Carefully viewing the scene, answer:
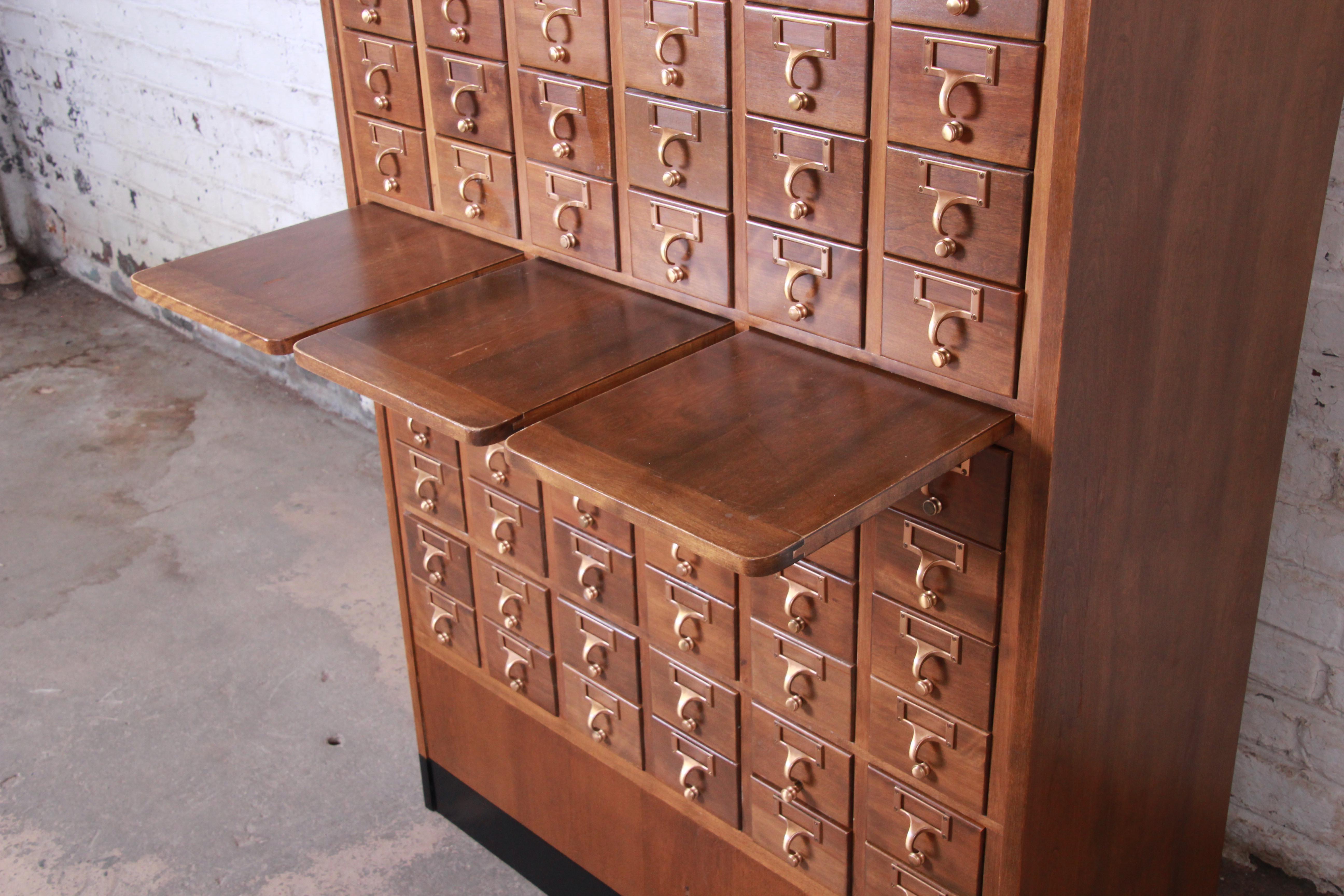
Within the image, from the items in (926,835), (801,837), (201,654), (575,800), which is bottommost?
(201,654)

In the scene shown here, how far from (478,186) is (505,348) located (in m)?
0.44

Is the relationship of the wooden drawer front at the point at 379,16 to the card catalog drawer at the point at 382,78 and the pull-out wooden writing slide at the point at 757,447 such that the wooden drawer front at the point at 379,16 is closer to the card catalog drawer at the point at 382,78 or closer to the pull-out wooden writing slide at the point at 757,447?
the card catalog drawer at the point at 382,78

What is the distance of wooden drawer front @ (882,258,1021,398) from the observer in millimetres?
1437

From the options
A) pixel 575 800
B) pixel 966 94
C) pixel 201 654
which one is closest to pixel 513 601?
pixel 575 800

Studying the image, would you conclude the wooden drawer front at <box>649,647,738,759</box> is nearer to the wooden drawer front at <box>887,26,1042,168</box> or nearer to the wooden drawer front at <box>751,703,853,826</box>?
the wooden drawer front at <box>751,703,853,826</box>

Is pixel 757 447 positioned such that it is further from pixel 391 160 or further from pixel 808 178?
pixel 391 160

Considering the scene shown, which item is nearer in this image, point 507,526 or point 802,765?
point 802,765

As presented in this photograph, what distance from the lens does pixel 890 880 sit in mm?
1855

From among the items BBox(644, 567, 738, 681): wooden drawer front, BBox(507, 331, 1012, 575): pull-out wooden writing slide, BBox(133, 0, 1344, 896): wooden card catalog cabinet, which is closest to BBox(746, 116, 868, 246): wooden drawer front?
BBox(133, 0, 1344, 896): wooden card catalog cabinet

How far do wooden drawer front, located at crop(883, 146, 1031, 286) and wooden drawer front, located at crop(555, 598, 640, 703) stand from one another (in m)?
0.84

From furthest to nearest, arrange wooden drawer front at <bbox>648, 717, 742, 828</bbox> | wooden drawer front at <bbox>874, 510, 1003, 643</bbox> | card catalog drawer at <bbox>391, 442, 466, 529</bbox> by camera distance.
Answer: card catalog drawer at <bbox>391, 442, 466, 529</bbox> → wooden drawer front at <bbox>648, 717, 742, 828</bbox> → wooden drawer front at <bbox>874, 510, 1003, 643</bbox>

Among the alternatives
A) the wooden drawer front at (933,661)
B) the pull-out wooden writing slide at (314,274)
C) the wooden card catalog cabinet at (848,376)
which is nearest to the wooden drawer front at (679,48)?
the wooden card catalog cabinet at (848,376)

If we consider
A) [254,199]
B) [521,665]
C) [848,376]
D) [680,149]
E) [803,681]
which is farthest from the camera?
[254,199]

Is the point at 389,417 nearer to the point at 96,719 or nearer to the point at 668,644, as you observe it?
the point at 668,644
